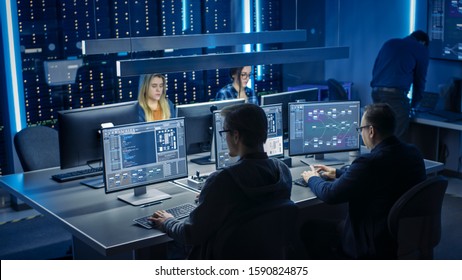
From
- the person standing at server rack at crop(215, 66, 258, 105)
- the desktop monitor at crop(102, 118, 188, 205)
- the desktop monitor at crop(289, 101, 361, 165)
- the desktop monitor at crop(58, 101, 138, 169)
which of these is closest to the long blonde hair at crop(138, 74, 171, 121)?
the person standing at server rack at crop(215, 66, 258, 105)

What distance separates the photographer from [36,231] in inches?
213

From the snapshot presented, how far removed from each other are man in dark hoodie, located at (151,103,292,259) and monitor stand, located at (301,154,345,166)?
4.77ft

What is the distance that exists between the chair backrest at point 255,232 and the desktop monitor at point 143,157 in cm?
89

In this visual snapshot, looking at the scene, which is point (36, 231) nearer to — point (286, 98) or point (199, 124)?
point (199, 124)

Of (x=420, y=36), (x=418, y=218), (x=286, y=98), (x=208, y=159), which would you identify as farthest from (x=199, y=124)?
(x=420, y=36)

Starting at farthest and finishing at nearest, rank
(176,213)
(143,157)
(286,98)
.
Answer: (286,98)
(143,157)
(176,213)

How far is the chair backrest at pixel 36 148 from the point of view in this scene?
4730 mm

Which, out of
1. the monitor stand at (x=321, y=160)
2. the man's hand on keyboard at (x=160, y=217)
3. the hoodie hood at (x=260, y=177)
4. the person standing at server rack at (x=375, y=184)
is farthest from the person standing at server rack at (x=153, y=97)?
the hoodie hood at (x=260, y=177)

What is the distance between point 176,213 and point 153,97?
2.12 metres

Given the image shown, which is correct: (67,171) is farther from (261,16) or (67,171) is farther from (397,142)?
(261,16)

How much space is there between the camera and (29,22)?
18.7 ft

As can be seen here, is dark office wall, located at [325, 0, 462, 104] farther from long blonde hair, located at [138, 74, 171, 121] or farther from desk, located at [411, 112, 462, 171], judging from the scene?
long blonde hair, located at [138, 74, 171, 121]

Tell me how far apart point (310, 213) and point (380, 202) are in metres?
1.19
